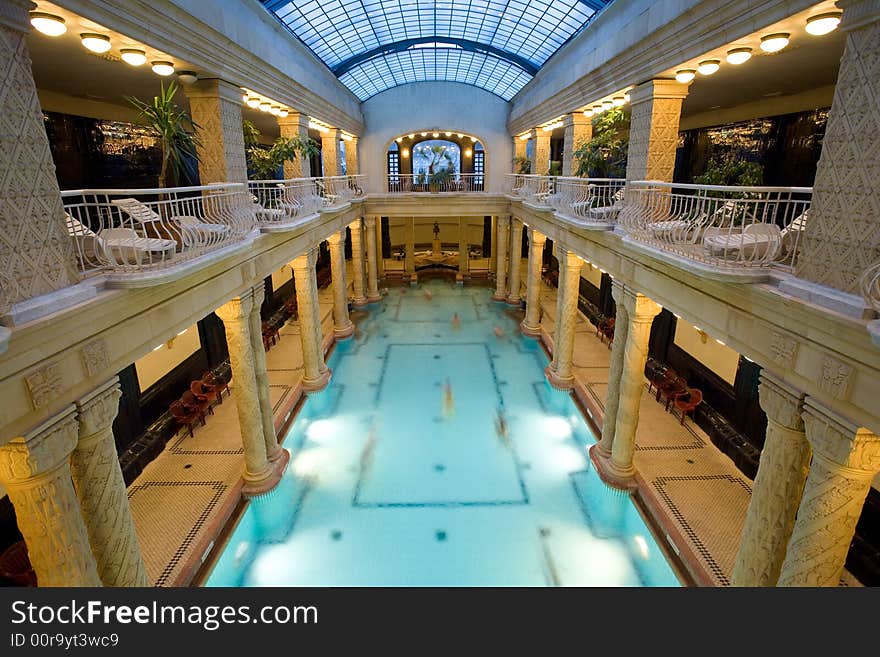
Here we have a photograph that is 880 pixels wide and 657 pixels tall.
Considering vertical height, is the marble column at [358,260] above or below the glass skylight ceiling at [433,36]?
below

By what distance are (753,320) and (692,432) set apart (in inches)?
251

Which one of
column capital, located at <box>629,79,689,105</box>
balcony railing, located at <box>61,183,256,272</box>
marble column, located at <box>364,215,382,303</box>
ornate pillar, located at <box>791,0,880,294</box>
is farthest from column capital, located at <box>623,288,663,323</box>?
marble column, located at <box>364,215,382,303</box>

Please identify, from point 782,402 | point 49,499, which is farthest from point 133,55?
point 782,402

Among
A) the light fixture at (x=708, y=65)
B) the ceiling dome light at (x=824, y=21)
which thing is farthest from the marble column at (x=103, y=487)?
the light fixture at (x=708, y=65)

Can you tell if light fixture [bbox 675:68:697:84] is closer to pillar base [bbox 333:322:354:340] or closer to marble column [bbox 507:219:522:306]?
marble column [bbox 507:219:522:306]

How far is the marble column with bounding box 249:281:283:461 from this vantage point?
8.39 metres

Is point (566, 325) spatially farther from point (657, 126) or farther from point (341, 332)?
point (341, 332)

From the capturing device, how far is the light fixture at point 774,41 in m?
5.29

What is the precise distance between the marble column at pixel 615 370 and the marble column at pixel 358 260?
11814mm

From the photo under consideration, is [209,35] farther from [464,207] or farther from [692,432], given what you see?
[464,207]

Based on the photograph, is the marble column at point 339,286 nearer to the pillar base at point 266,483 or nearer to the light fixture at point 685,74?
the pillar base at point 266,483

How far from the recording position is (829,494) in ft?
13.5

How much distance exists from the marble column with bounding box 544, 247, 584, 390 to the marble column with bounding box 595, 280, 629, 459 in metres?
2.66

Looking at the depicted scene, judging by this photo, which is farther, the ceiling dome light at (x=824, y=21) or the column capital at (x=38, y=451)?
the ceiling dome light at (x=824, y=21)
